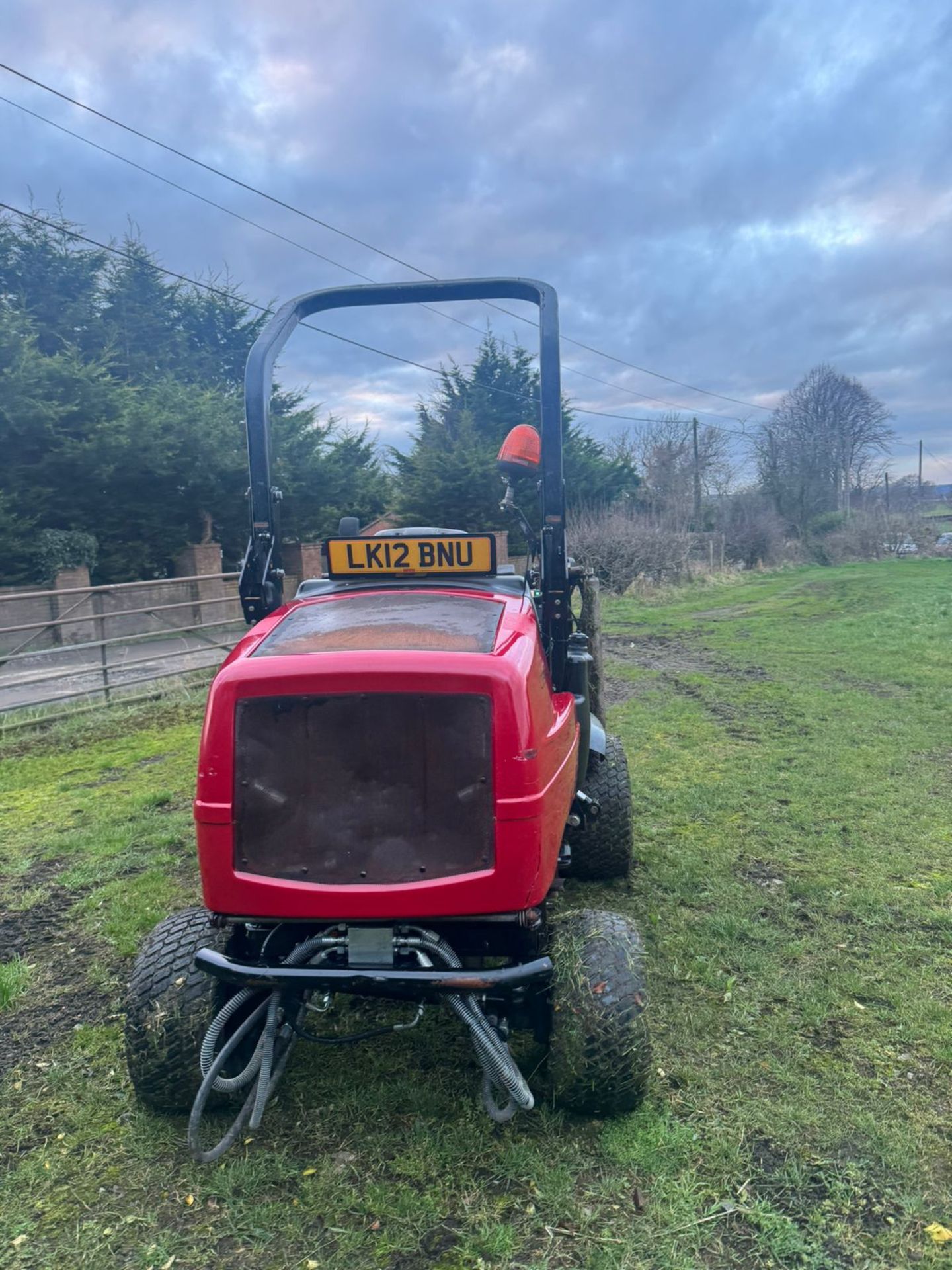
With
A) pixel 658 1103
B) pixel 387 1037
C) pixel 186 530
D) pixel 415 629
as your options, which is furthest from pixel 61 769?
pixel 186 530

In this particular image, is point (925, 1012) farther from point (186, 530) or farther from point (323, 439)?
point (323, 439)

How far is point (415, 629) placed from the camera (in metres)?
2.62

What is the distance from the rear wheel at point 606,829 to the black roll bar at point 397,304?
3.37 ft

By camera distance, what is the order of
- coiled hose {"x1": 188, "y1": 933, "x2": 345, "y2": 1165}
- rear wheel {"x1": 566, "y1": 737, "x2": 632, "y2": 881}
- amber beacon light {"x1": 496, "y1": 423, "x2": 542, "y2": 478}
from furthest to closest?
rear wheel {"x1": 566, "y1": 737, "x2": 632, "y2": 881}
amber beacon light {"x1": 496, "y1": 423, "x2": 542, "y2": 478}
coiled hose {"x1": 188, "y1": 933, "x2": 345, "y2": 1165}

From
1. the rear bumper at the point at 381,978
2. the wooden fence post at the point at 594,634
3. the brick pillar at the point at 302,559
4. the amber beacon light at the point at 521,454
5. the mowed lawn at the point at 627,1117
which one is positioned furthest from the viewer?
the brick pillar at the point at 302,559

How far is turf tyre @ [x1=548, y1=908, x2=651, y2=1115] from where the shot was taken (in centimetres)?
242

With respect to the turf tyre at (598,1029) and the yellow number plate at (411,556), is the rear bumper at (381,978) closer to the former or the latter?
the turf tyre at (598,1029)

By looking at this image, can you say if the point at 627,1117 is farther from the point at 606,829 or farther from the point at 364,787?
the point at 606,829

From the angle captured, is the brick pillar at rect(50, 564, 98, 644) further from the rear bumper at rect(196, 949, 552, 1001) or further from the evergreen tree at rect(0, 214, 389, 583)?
the rear bumper at rect(196, 949, 552, 1001)

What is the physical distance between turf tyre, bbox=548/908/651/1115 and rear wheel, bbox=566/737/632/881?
1516 millimetres

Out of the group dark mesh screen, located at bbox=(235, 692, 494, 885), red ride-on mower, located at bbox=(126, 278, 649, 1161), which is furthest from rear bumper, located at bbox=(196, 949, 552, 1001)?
dark mesh screen, located at bbox=(235, 692, 494, 885)

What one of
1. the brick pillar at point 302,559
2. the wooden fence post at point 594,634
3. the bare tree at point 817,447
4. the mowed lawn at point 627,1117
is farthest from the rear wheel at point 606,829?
the bare tree at point 817,447

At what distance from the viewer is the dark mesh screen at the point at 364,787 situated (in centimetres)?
234

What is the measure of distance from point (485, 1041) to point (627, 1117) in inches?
22.2
